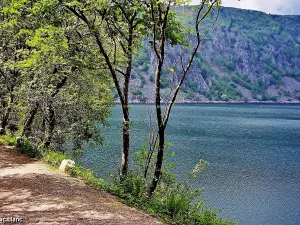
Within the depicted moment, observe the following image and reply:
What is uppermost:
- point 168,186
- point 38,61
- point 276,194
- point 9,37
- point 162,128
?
point 9,37

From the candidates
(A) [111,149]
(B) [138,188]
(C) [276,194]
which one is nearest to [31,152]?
(B) [138,188]

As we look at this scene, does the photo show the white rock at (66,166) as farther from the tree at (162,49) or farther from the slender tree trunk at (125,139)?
the tree at (162,49)

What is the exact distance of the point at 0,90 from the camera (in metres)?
17.3

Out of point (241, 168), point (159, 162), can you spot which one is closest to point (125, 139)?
point (159, 162)

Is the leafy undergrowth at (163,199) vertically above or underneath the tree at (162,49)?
underneath

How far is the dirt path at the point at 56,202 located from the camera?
25.1 ft

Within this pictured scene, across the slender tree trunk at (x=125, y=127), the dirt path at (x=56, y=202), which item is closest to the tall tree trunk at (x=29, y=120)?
the dirt path at (x=56, y=202)

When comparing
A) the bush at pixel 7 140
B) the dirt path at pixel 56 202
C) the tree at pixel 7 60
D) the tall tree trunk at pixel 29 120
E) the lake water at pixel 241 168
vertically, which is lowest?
the lake water at pixel 241 168

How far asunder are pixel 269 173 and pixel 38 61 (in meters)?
29.3

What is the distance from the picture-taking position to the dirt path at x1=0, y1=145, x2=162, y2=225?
7654 mm

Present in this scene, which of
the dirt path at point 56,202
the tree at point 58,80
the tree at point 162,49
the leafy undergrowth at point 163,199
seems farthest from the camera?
the tree at point 58,80

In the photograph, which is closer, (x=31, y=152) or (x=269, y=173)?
(x=31, y=152)

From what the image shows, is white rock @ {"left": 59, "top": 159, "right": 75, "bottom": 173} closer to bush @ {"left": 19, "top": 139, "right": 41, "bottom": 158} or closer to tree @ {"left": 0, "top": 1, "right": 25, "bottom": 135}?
bush @ {"left": 19, "top": 139, "right": 41, "bottom": 158}

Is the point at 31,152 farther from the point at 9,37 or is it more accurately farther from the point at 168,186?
the point at 168,186
